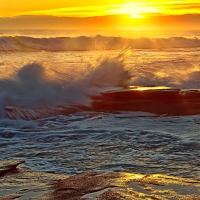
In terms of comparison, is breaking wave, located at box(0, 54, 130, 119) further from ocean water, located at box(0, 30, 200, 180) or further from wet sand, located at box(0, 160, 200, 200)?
wet sand, located at box(0, 160, 200, 200)

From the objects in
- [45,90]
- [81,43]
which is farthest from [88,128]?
[81,43]

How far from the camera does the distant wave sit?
112 feet

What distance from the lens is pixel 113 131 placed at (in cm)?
670

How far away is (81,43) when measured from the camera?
124 ft

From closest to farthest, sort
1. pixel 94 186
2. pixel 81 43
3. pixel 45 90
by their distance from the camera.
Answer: pixel 94 186 → pixel 45 90 → pixel 81 43

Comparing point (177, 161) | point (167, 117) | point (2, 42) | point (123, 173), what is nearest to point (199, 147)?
point (177, 161)

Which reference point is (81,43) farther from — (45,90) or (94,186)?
(94,186)

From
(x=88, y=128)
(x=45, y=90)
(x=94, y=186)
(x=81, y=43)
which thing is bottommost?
(x=94, y=186)

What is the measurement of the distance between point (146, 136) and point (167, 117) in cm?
162

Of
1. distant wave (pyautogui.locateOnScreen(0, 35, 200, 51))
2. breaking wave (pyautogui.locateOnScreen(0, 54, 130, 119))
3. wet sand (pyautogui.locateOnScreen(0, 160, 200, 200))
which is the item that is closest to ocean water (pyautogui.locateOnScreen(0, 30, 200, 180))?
breaking wave (pyautogui.locateOnScreen(0, 54, 130, 119))

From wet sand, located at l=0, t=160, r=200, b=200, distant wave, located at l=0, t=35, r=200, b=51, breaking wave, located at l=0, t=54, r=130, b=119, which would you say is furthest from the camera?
distant wave, located at l=0, t=35, r=200, b=51

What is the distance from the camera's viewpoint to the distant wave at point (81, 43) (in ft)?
112

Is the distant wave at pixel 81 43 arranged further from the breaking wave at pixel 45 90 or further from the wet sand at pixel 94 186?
A: the wet sand at pixel 94 186

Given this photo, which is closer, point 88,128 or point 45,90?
point 88,128
